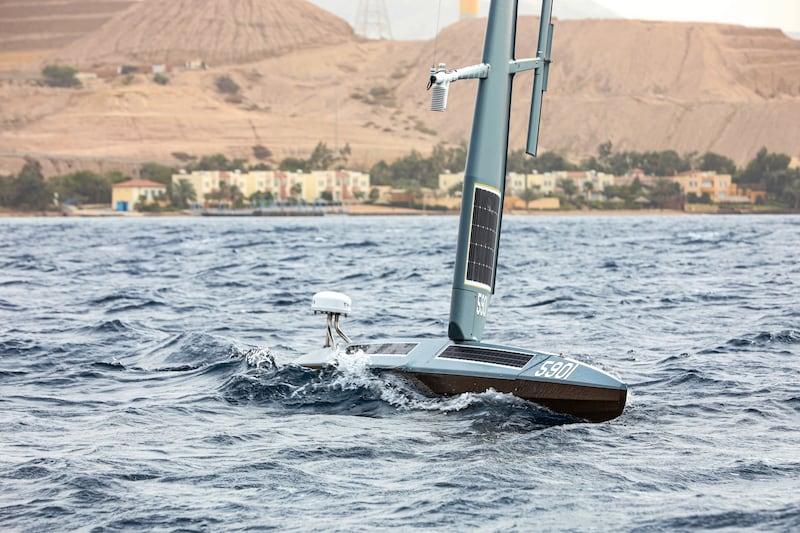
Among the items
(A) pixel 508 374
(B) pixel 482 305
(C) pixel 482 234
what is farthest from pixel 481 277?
(A) pixel 508 374

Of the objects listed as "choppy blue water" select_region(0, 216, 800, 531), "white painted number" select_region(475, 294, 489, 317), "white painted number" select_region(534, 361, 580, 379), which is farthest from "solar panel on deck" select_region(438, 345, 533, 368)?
"white painted number" select_region(475, 294, 489, 317)

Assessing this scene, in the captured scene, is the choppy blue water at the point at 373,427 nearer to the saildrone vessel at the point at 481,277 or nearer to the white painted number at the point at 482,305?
the saildrone vessel at the point at 481,277

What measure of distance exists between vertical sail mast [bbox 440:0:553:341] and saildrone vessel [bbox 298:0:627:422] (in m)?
0.02

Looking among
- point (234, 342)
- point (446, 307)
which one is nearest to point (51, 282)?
point (446, 307)

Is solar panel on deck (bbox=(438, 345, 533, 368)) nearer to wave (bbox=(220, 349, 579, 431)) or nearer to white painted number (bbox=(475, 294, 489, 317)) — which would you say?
wave (bbox=(220, 349, 579, 431))

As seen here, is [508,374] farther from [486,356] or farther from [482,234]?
[482,234]

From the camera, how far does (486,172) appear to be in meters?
19.3

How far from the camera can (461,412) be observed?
1753 cm

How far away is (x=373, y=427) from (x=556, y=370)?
292 centimetres

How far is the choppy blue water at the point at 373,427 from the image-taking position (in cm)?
1314

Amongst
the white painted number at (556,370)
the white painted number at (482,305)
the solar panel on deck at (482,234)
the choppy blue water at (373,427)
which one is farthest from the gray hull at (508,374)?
the solar panel on deck at (482,234)

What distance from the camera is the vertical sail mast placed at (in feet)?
63.0

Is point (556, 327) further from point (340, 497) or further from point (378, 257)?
point (378, 257)

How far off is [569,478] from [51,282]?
120ft
